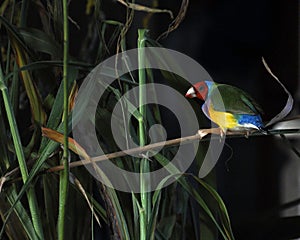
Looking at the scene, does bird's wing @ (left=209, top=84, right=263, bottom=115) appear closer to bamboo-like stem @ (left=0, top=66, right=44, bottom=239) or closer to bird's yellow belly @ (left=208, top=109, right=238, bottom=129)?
bird's yellow belly @ (left=208, top=109, right=238, bottom=129)

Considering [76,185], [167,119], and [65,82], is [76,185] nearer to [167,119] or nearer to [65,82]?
[65,82]

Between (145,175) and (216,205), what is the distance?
9 cm

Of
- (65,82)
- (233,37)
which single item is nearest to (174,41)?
(233,37)

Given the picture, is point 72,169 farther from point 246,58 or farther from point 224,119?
point 246,58

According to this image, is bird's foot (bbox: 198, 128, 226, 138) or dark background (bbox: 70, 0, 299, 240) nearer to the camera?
bird's foot (bbox: 198, 128, 226, 138)

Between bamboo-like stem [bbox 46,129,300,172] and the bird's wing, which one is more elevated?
the bird's wing

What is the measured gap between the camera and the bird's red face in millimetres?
613

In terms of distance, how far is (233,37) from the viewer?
0.99 m

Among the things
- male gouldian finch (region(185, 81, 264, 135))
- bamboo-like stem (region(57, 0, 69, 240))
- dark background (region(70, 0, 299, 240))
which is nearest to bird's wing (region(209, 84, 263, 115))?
male gouldian finch (region(185, 81, 264, 135))

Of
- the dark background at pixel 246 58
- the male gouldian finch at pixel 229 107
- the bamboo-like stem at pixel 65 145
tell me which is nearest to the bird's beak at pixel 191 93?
the male gouldian finch at pixel 229 107

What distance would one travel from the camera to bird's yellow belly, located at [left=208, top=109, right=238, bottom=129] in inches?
22.7

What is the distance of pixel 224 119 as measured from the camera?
0.58 metres

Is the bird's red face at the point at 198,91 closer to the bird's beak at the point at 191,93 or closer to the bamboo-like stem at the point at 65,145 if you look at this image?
the bird's beak at the point at 191,93

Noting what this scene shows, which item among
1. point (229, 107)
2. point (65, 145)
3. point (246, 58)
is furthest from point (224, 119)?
point (246, 58)
